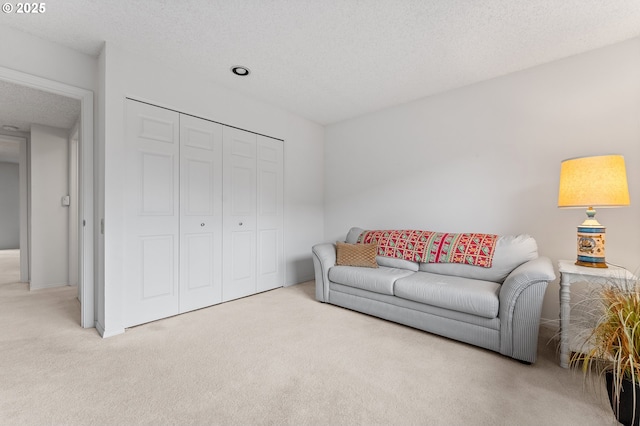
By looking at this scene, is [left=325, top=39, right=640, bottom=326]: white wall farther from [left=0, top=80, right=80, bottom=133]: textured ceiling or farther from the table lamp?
[left=0, top=80, right=80, bottom=133]: textured ceiling

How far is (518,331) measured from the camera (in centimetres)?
190

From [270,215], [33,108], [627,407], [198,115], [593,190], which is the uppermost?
[33,108]

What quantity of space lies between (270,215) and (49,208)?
124 inches

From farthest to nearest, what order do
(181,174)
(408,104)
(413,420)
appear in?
(408,104), (181,174), (413,420)

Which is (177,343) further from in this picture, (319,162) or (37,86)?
(319,162)

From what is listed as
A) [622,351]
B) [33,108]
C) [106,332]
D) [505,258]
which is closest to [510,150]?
[505,258]

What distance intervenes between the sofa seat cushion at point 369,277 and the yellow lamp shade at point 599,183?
1435mm

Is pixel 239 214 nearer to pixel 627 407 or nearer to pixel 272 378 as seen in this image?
pixel 272 378

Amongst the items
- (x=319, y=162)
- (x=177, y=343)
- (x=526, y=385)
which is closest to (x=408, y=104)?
(x=319, y=162)

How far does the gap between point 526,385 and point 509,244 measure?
3.99 ft

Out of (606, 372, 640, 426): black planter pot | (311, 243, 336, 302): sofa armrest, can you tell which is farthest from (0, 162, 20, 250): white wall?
(606, 372, 640, 426): black planter pot

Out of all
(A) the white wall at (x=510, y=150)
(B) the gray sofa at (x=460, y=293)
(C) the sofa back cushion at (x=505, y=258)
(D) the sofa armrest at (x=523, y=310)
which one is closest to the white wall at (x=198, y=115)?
(A) the white wall at (x=510, y=150)

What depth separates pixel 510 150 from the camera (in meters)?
2.78

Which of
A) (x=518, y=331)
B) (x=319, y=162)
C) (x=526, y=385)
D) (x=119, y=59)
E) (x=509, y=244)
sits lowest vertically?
(x=526, y=385)
